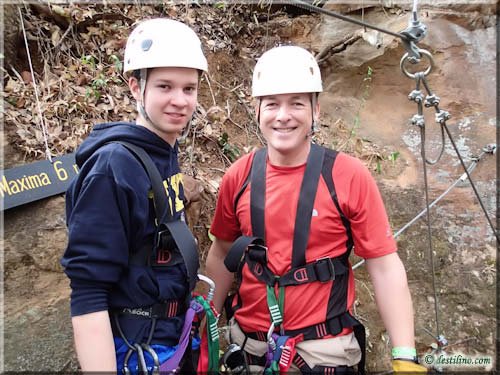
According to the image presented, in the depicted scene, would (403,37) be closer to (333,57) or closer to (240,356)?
(240,356)

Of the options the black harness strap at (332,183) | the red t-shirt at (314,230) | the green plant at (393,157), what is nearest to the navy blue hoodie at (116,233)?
the red t-shirt at (314,230)

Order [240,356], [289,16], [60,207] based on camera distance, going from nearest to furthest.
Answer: [240,356] → [60,207] → [289,16]

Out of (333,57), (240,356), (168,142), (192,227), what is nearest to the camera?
(168,142)

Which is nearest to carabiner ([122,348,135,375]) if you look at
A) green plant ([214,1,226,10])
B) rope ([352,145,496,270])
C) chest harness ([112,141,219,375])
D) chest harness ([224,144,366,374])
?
chest harness ([112,141,219,375])

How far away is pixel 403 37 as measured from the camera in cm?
227

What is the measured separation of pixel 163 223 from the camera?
1.84m

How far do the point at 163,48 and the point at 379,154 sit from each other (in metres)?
3.80

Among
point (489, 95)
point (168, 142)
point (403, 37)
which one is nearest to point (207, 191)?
point (168, 142)

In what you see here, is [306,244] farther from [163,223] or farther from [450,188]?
[450,188]

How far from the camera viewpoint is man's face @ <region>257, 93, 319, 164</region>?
2.26 metres

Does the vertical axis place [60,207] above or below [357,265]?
above

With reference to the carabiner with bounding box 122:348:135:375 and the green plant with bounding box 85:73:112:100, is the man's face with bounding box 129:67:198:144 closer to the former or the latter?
the carabiner with bounding box 122:348:135:375

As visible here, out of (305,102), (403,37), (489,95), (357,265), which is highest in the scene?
(489,95)

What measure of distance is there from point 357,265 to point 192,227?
1.78m
